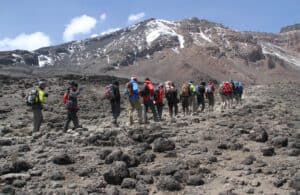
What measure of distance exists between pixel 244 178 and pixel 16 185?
4.31 metres

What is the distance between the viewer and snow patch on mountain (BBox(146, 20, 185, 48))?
17825cm

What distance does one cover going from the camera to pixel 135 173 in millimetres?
11047

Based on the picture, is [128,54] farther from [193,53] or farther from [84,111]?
[84,111]

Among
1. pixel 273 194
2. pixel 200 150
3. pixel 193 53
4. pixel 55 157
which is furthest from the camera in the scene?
pixel 193 53

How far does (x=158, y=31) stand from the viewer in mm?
186125

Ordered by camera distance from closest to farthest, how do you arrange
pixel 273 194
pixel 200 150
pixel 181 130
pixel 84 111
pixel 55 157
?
1. pixel 273 194
2. pixel 55 157
3. pixel 200 150
4. pixel 181 130
5. pixel 84 111

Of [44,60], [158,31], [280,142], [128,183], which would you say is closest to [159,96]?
[280,142]

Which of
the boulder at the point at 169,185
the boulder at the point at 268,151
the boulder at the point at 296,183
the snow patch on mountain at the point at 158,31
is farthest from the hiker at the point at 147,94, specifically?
the snow patch on mountain at the point at 158,31

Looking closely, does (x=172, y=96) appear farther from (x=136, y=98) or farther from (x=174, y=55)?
(x=174, y=55)

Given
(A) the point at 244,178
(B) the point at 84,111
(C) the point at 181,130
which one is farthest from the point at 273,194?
(B) the point at 84,111

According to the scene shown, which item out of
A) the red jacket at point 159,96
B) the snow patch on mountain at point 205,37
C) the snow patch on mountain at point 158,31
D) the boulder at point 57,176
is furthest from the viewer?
the snow patch on mountain at point 158,31

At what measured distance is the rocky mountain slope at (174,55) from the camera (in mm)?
147375

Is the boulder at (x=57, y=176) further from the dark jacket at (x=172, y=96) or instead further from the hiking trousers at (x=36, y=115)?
the dark jacket at (x=172, y=96)

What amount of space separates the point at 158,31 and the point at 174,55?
28488 millimetres
